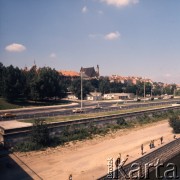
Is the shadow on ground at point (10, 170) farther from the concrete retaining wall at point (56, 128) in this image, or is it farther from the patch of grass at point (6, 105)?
the patch of grass at point (6, 105)

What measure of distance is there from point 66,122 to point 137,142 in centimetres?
1035

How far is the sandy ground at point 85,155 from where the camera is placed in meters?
24.5

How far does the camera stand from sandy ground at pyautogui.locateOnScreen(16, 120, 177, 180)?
24484 millimetres

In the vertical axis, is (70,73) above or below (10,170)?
above

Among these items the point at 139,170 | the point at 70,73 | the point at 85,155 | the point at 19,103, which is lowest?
the point at 139,170

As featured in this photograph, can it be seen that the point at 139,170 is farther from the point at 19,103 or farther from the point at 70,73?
the point at 70,73

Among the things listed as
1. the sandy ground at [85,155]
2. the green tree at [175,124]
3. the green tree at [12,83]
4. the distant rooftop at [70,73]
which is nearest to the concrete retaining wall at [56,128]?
the sandy ground at [85,155]

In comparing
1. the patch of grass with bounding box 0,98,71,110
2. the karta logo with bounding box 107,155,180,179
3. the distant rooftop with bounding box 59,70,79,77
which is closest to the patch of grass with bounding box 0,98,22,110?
the patch of grass with bounding box 0,98,71,110

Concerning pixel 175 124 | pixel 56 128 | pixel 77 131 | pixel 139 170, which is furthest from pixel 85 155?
pixel 175 124

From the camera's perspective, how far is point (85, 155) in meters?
30.4

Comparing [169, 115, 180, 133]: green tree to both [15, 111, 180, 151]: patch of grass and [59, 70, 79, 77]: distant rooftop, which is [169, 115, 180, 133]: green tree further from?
[59, 70, 79, 77]: distant rooftop

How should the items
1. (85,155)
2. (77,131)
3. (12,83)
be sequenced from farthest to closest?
1. (12,83)
2. (77,131)
3. (85,155)

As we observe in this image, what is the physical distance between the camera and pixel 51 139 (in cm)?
3453

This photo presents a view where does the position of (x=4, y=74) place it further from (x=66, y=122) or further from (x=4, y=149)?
(x=4, y=149)
